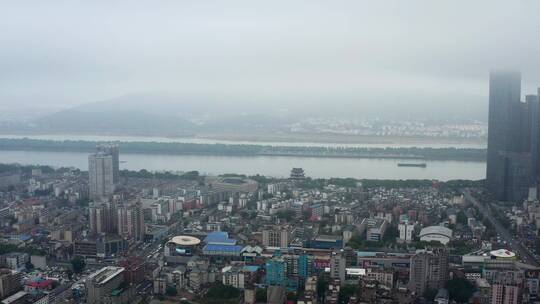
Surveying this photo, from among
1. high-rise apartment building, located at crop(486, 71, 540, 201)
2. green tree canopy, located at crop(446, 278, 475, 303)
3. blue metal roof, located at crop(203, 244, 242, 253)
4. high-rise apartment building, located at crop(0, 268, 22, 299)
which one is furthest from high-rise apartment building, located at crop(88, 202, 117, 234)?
high-rise apartment building, located at crop(486, 71, 540, 201)

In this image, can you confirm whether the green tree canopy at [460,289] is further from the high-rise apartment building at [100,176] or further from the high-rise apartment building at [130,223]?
the high-rise apartment building at [100,176]

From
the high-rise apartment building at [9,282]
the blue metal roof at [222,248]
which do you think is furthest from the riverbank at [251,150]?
the high-rise apartment building at [9,282]

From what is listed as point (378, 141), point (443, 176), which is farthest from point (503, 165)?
point (378, 141)

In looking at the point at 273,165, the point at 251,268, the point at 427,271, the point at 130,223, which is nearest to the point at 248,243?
the point at 251,268

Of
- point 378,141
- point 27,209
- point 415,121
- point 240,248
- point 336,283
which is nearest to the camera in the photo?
point 336,283

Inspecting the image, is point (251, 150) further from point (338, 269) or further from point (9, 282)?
point (9, 282)

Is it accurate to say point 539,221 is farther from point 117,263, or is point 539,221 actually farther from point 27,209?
point 27,209
